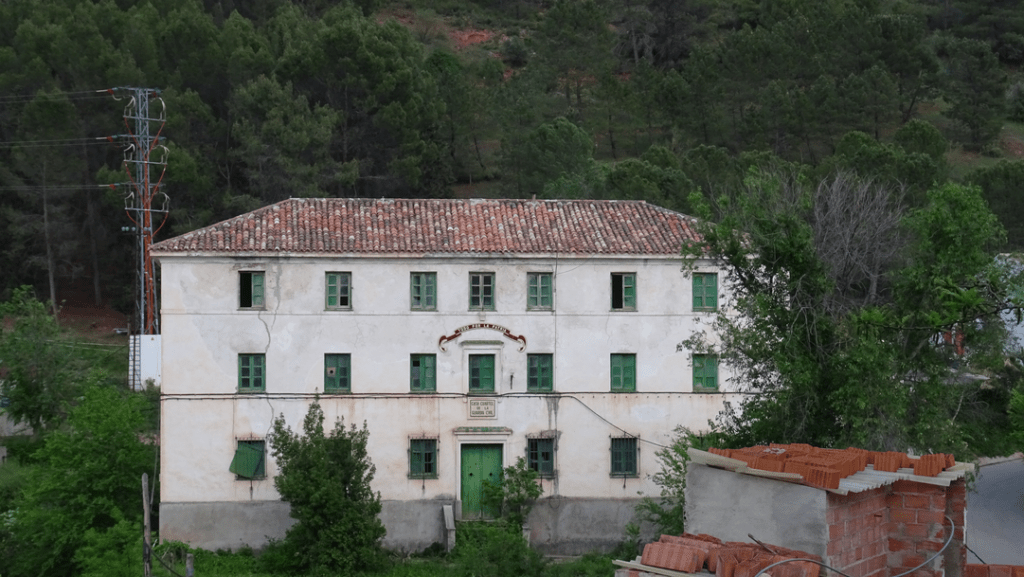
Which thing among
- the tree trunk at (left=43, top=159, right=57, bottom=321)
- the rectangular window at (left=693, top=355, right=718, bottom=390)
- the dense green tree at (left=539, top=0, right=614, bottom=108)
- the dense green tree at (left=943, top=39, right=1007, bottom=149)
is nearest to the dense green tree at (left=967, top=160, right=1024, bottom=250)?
the dense green tree at (left=943, top=39, right=1007, bottom=149)

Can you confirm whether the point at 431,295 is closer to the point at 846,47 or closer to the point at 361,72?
the point at 361,72

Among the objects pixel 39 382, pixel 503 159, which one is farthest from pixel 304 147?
pixel 39 382

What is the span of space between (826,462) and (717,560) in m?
3.53

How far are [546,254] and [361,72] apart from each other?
23.0 m

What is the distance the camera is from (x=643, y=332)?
36.3m

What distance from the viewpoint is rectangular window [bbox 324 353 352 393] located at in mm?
35594

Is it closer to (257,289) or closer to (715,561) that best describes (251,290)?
(257,289)

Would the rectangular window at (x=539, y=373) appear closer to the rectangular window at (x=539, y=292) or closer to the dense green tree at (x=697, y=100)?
the rectangular window at (x=539, y=292)

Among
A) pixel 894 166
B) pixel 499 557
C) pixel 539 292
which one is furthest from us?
pixel 894 166

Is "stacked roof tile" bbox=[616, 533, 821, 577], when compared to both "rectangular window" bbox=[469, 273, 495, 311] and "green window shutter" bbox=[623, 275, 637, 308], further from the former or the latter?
"green window shutter" bbox=[623, 275, 637, 308]

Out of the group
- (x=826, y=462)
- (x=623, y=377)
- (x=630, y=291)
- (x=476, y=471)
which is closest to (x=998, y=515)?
(x=623, y=377)

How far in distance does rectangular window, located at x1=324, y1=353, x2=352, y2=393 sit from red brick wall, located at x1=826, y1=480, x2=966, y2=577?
21970mm

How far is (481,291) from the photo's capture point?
118ft

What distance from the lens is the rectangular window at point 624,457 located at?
35.9m
